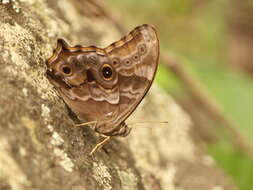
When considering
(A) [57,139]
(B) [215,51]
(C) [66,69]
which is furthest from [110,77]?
(B) [215,51]

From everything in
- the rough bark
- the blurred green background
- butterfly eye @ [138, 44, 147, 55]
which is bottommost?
the rough bark

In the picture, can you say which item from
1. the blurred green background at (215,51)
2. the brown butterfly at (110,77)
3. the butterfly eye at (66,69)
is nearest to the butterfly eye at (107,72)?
the brown butterfly at (110,77)

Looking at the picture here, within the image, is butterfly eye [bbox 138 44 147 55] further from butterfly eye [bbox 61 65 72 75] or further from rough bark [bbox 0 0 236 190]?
rough bark [bbox 0 0 236 190]

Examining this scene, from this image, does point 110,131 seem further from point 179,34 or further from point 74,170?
point 179,34

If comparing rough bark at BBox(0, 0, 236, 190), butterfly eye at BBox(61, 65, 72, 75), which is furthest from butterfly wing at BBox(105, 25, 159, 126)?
rough bark at BBox(0, 0, 236, 190)

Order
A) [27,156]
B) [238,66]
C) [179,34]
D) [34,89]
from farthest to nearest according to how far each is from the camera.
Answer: [238,66], [179,34], [34,89], [27,156]

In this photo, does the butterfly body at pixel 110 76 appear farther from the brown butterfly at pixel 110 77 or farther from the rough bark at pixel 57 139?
the rough bark at pixel 57 139

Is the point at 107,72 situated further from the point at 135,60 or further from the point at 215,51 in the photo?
the point at 215,51

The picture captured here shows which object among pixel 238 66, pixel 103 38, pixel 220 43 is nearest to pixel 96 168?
pixel 103 38
